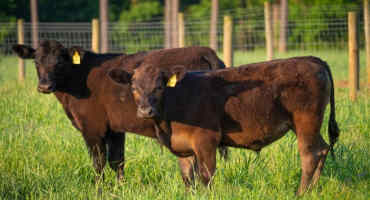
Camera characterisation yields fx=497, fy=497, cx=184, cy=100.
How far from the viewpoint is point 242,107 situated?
16.3 ft

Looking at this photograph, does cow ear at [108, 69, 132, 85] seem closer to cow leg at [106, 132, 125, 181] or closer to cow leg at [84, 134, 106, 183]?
cow leg at [84, 134, 106, 183]

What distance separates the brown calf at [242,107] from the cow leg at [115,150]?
1109 mm

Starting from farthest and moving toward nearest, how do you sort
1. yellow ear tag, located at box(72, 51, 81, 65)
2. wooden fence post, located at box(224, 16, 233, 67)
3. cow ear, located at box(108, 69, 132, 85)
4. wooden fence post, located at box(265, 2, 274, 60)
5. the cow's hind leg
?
wooden fence post, located at box(265, 2, 274, 60)
wooden fence post, located at box(224, 16, 233, 67)
yellow ear tag, located at box(72, 51, 81, 65)
cow ear, located at box(108, 69, 132, 85)
the cow's hind leg

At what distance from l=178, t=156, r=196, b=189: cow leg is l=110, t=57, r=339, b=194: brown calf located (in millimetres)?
198

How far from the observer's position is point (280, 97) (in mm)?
4895

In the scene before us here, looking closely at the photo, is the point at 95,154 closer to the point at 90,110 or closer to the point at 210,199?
the point at 90,110

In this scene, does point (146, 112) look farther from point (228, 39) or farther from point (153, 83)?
point (228, 39)

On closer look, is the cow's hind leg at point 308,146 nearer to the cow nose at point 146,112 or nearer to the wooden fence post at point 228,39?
the cow nose at point 146,112

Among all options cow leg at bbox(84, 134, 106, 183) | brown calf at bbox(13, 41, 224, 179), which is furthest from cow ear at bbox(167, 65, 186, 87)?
cow leg at bbox(84, 134, 106, 183)

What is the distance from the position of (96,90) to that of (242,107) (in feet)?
6.30

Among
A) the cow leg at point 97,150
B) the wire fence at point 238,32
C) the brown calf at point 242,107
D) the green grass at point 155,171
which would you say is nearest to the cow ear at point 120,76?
the brown calf at point 242,107

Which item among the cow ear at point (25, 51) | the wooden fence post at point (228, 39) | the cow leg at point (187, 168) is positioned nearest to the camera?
the cow leg at point (187, 168)

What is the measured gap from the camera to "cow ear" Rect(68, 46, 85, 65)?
19.8ft

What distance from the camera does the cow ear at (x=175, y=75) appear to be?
4797 mm
